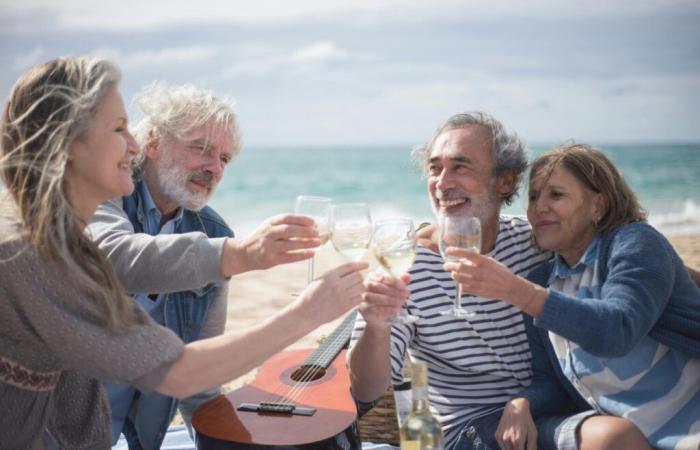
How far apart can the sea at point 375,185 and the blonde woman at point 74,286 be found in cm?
1581

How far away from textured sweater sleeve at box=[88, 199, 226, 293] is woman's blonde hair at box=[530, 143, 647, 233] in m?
1.38

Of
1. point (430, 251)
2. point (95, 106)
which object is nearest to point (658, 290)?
point (430, 251)

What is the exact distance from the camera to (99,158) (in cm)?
192

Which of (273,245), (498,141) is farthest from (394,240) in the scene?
(498,141)

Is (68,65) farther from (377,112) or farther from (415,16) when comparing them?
(377,112)

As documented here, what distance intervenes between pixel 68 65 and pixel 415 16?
4573cm

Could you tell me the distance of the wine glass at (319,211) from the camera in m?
2.10

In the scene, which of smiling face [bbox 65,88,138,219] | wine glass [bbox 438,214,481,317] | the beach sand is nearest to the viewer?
smiling face [bbox 65,88,138,219]

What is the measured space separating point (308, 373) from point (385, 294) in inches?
39.4

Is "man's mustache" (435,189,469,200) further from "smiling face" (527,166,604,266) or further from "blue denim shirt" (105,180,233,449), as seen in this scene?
"blue denim shirt" (105,180,233,449)

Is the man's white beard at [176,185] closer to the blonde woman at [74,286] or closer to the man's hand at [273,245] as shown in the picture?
the man's hand at [273,245]

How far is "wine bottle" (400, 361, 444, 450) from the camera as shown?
1733 millimetres

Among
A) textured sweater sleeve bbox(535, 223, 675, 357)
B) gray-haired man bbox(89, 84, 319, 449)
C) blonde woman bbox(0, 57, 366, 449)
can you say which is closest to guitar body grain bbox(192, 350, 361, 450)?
gray-haired man bbox(89, 84, 319, 449)

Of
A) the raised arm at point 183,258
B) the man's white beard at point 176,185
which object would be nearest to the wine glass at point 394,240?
the raised arm at point 183,258
